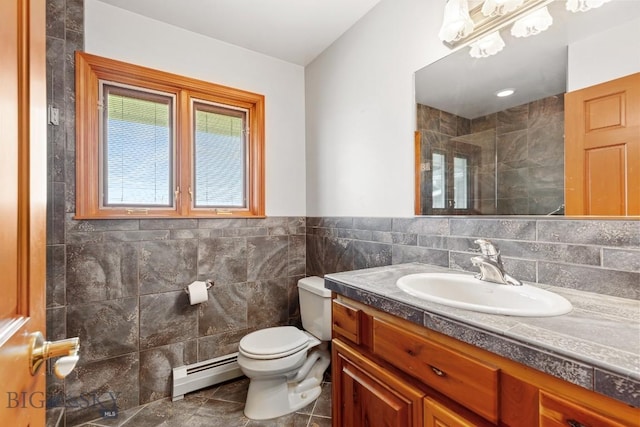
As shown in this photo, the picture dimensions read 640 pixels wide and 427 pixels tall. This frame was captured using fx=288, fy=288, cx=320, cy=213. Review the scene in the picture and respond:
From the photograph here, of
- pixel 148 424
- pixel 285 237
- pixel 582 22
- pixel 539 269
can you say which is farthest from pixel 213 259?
pixel 582 22

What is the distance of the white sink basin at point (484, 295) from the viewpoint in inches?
31.5

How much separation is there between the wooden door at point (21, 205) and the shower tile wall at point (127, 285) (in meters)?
1.32

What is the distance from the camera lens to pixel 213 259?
2074 millimetres

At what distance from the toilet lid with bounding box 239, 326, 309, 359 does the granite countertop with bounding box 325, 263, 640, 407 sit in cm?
90

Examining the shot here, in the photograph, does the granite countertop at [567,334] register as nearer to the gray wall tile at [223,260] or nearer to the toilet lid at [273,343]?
the toilet lid at [273,343]

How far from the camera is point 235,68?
7.29 feet

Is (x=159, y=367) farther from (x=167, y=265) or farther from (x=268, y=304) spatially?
(x=268, y=304)

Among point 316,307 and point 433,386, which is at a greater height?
point 433,386

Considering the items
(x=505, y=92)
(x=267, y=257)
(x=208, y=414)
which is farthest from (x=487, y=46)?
(x=208, y=414)

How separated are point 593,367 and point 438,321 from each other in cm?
33

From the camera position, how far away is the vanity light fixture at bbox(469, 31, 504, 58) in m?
1.26

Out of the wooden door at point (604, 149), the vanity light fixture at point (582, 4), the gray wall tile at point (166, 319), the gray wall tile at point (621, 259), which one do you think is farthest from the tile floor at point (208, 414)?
the vanity light fixture at point (582, 4)

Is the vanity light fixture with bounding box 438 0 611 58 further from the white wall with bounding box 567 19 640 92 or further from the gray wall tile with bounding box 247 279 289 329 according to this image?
the gray wall tile with bounding box 247 279 289 329

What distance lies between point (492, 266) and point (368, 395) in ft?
2.22
